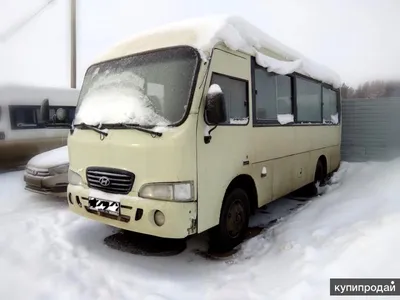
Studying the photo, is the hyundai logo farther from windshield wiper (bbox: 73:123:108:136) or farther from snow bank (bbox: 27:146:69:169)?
snow bank (bbox: 27:146:69:169)

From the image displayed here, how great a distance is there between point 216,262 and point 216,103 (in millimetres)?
1820

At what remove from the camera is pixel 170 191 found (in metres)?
3.09

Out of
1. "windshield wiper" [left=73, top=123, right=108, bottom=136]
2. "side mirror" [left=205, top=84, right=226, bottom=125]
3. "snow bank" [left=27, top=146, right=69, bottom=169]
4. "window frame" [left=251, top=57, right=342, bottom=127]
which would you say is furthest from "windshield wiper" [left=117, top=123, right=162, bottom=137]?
"snow bank" [left=27, top=146, right=69, bottom=169]

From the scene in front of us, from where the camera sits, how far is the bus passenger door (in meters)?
3.28

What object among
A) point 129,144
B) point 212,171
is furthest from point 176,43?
point 212,171

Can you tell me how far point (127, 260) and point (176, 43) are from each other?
248 centimetres

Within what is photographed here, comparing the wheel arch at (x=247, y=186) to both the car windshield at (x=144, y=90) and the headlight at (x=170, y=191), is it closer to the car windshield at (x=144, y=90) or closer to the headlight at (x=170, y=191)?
the headlight at (x=170, y=191)

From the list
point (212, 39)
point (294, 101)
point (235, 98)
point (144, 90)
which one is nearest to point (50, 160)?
point (144, 90)

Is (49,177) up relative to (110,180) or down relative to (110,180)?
down

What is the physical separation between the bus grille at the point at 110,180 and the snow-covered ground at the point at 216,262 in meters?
0.80

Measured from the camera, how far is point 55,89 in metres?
9.52

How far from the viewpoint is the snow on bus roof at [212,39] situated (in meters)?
3.43

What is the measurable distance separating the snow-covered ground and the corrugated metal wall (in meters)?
3.99

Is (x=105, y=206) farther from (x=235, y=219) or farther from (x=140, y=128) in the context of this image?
(x=235, y=219)
